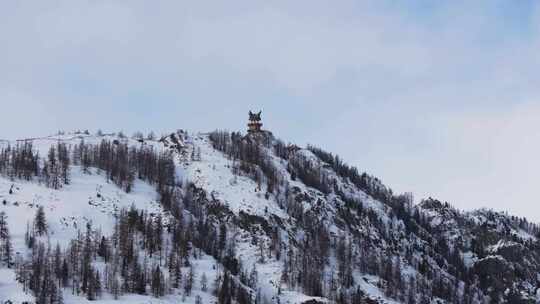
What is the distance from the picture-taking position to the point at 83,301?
184m

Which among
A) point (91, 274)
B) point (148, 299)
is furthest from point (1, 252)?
point (148, 299)

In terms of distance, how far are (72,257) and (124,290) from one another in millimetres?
16149

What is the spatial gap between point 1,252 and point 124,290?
31828 millimetres

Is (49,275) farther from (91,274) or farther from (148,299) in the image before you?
(148,299)

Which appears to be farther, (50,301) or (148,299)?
(148,299)

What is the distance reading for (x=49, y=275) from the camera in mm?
187750

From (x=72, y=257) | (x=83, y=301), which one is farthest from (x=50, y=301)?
(x=72, y=257)

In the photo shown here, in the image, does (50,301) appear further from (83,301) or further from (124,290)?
(124,290)

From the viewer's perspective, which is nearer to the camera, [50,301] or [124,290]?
[50,301]

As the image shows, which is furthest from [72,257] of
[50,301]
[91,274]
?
[50,301]

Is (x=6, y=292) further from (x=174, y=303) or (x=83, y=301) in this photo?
(x=174, y=303)

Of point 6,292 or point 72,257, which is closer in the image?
point 6,292

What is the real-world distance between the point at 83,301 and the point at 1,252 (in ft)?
85.4

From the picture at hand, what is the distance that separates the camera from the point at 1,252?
630 ft
